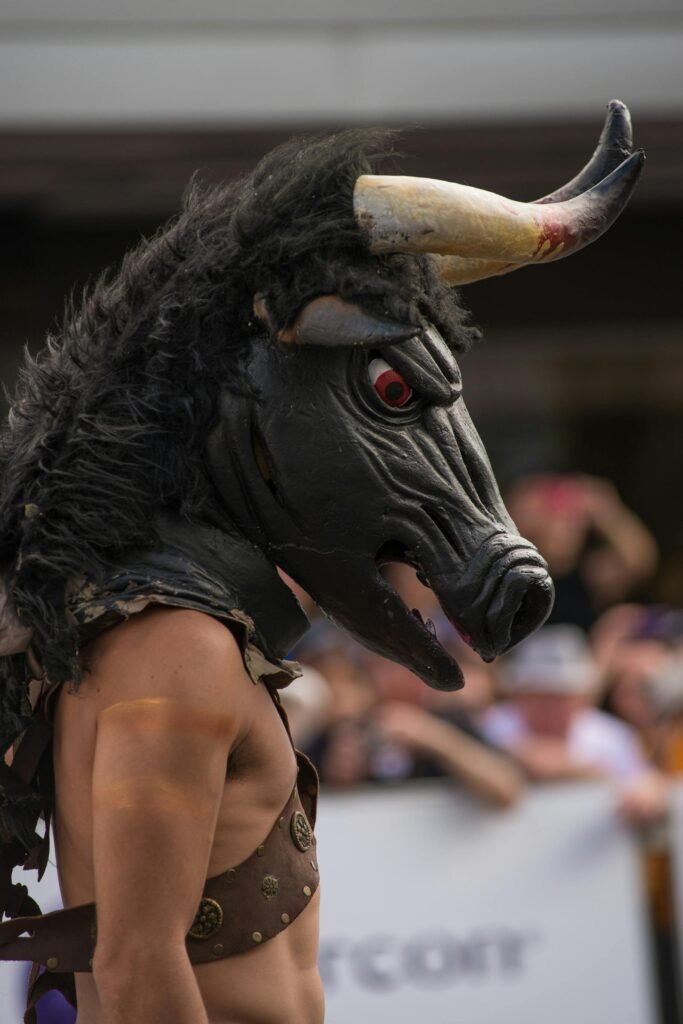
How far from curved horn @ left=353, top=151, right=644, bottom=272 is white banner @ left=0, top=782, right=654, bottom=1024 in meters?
3.63

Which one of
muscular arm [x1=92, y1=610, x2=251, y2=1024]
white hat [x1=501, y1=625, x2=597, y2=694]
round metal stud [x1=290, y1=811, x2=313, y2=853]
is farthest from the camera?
white hat [x1=501, y1=625, x2=597, y2=694]

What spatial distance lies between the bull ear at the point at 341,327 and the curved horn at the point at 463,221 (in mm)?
100

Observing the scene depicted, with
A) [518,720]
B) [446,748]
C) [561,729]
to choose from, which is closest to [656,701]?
[561,729]

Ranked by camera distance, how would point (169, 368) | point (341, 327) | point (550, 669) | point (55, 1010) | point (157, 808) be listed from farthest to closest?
1. point (550, 669)
2. point (55, 1010)
3. point (169, 368)
4. point (341, 327)
5. point (157, 808)

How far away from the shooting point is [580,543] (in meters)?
7.68

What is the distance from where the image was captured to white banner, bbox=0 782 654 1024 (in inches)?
209

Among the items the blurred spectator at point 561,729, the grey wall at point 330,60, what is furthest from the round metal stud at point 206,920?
the grey wall at point 330,60

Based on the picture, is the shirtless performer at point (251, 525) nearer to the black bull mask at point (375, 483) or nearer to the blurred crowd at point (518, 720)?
the black bull mask at point (375, 483)

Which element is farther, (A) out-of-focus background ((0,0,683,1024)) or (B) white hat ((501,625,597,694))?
(B) white hat ((501,625,597,694))

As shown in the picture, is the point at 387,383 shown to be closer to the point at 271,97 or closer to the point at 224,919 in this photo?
the point at 224,919

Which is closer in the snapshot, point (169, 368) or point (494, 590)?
point (494, 590)

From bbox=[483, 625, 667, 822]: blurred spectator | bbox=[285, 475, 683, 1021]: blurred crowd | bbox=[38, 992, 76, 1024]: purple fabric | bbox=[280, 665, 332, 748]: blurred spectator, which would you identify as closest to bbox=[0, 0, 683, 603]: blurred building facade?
bbox=[285, 475, 683, 1021]: blurred crowd

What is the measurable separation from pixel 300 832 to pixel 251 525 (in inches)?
18.1

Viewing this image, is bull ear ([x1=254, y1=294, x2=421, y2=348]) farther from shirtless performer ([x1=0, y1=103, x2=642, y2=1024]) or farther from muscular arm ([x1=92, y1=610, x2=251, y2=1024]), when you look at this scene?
muscular arm ([x1=92, y1=610, x2=251, y2=1024])
